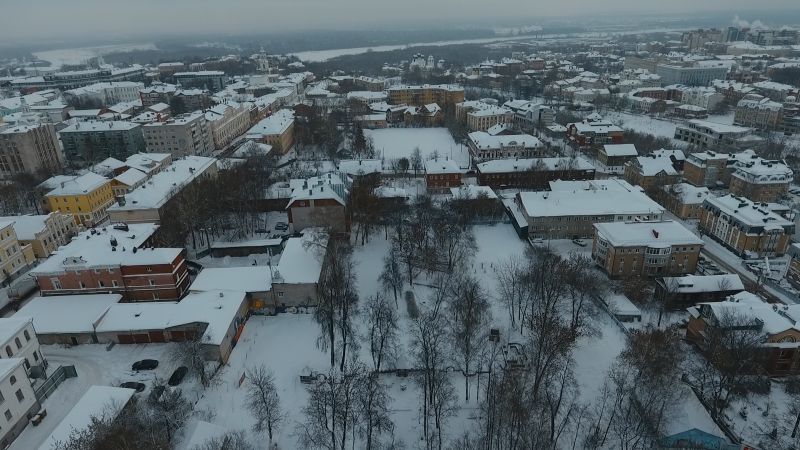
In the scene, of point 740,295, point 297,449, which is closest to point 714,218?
point 740,295

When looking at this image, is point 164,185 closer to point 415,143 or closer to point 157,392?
point 157,392

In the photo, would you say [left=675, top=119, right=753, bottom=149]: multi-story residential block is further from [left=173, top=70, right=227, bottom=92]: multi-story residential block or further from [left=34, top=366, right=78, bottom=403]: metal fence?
[left=173, top=70, right=227, bottom=92]: multi-story residential block

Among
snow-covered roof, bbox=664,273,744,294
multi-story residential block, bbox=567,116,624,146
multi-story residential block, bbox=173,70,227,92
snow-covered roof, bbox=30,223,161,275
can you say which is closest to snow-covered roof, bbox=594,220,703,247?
snow-covered roof, bbox=664,273,744,294

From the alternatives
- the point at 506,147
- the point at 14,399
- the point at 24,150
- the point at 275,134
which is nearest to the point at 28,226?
the point at 14,399

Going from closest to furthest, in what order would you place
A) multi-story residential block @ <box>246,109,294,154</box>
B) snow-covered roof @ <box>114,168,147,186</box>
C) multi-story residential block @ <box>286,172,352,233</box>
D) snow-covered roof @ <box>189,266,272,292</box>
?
1. snow-covered roof @ <box>189,266,272,292</box>
2. multi-story residential block @ <box>286,172,352,233</box>
3. snow-covered roof @ <box>114,168,147,186</box>
4. multi-story residential block @ <box>246,109,294,154</box>

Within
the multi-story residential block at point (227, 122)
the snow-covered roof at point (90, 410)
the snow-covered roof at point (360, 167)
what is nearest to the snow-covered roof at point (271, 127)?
the multi-story residential block at point (227, 122)

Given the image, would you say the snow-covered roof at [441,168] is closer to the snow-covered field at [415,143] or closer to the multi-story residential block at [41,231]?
the snow-covered field at [415,143]
